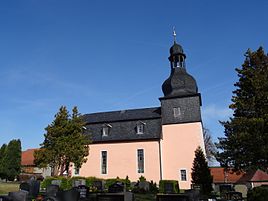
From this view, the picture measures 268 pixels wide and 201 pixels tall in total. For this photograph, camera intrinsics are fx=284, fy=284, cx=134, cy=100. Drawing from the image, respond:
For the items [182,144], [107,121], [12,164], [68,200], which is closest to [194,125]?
[182,144]

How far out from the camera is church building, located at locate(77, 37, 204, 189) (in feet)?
108

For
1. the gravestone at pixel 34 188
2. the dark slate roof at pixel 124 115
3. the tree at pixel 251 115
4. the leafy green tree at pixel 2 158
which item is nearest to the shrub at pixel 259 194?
the tree at pixel 251 115

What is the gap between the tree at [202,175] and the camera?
89.4 ft

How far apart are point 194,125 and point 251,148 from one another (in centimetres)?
1427

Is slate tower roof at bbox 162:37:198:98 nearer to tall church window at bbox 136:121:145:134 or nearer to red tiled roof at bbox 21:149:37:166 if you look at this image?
tall church window at bbox 136:121:145:134

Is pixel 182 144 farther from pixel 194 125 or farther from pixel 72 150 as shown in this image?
pixel 72 150

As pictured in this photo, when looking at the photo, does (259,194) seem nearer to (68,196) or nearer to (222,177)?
(68,196)

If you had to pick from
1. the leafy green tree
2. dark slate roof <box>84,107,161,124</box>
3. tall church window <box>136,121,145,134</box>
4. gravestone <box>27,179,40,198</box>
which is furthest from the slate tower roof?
the leafy green tree

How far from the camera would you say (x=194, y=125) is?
1302 inches

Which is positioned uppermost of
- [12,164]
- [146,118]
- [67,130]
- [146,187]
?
[146,118]

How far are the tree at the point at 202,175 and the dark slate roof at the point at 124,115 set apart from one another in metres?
8.49

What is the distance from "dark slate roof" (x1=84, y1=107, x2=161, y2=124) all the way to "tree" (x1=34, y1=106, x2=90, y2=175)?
8529mm

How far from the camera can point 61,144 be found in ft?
94.1

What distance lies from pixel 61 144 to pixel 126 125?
10578 millimetres
